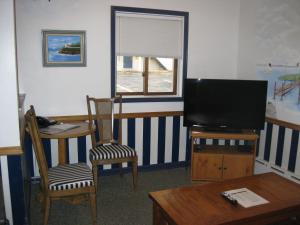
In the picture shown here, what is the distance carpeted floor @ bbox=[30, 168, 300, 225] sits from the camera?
282 cm

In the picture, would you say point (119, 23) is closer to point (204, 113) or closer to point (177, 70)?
point (177, 70)

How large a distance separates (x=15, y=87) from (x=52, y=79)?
1.22 metres

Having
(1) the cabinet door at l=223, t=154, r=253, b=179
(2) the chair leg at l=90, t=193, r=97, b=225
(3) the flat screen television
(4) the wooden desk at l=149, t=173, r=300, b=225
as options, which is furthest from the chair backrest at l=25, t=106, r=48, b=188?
(1) the cabinet door at l=223, t=154, r=253, b=179

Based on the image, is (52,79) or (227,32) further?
(227,32)

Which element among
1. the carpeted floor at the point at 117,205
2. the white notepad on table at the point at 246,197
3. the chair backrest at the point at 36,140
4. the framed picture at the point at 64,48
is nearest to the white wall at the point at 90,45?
the framed picture at the point at 64,48

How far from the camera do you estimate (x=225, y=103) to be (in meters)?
3.61

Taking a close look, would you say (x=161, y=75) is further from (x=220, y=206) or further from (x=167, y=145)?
(x=220, y=206)

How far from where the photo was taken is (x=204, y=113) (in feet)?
12.1

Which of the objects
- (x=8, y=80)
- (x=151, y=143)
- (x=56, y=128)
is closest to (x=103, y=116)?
(x=56, y=128)

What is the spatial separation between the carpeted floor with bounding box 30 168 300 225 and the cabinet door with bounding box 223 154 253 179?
1.67 feet

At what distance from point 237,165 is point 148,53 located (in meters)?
1.73

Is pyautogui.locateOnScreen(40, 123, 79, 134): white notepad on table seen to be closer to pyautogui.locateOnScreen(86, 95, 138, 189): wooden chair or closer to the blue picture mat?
pyautogui.locateOnScreen(86, 95, 138, 189): wooden chair

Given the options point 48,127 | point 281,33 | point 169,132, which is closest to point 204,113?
point 169,132

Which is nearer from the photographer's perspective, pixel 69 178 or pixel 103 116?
pixel 69 178
